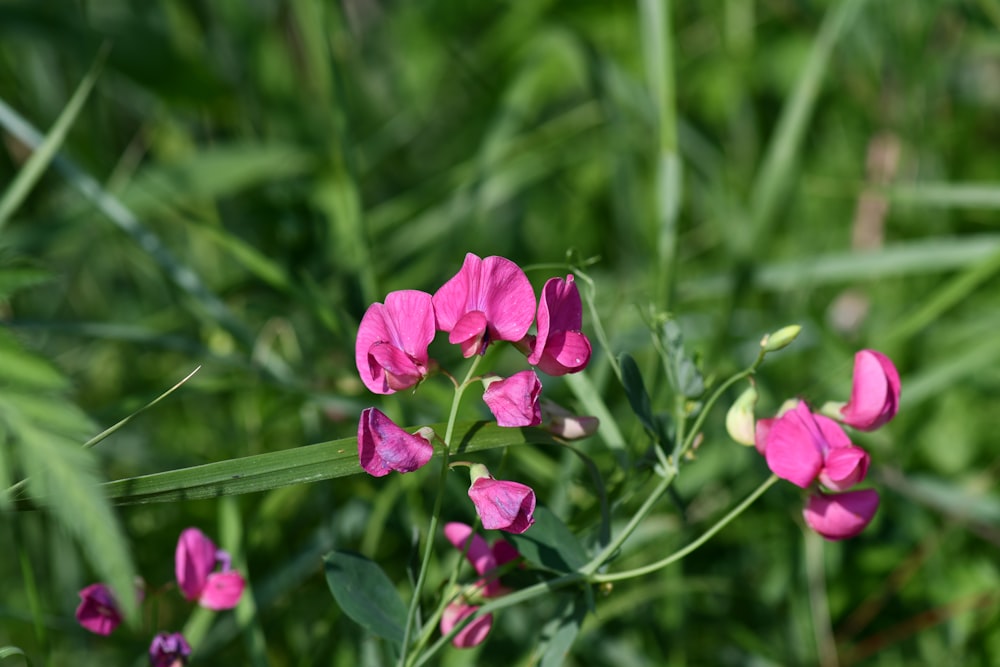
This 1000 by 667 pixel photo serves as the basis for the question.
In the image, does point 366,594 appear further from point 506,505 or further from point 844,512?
point 844,512

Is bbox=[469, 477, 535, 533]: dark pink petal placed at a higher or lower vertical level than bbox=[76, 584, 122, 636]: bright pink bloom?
higher

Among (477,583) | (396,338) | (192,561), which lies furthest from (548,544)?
(192,561)

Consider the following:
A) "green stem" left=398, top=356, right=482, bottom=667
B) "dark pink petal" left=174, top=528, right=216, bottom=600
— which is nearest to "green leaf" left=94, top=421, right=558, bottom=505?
"green stem" left=398, top=356, right=482, bottom=667

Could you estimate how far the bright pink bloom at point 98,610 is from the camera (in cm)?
63

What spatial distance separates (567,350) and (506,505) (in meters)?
0.10

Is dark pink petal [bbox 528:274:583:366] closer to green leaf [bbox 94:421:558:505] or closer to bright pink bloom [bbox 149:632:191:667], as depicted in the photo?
green leaf [bbox 94:421:558:505]

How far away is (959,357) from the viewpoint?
1073 mm

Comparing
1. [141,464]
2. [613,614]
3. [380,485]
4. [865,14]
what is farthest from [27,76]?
[865,14]

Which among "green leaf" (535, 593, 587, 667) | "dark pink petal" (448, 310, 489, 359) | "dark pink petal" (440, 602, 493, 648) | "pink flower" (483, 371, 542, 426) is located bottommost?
"green leaf" (535, 593, 587, 667)

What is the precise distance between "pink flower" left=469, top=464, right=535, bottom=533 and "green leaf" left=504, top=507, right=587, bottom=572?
60 millimetres

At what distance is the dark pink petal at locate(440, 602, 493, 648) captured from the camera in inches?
24.5

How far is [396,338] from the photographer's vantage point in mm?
585

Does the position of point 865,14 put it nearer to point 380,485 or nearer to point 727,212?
point 727,212

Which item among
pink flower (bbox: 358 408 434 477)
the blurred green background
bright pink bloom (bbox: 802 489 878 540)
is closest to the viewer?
pink flower (bbox: 358 408 434 477)
